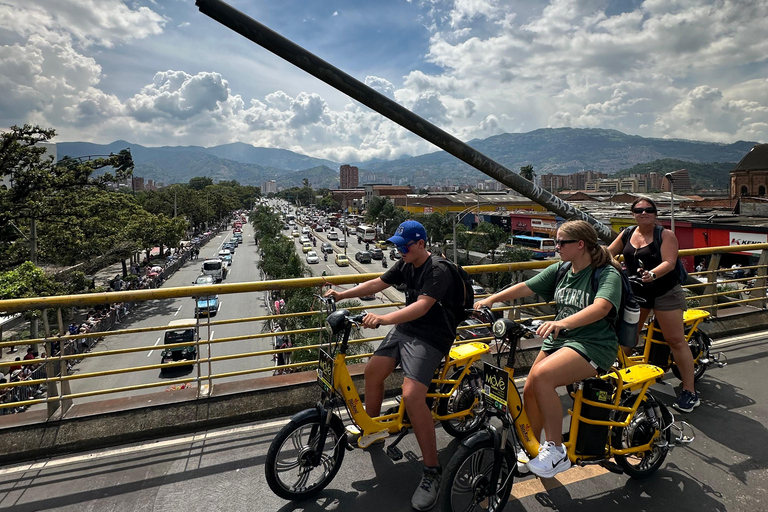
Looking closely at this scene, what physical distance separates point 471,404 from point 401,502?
1089 millimetres

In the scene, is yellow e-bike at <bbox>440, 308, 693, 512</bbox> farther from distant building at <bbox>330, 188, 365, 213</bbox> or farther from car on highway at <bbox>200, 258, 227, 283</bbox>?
distant building at <bbox>330, 188, 365, 213</bbox>

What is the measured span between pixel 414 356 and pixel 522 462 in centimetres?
96

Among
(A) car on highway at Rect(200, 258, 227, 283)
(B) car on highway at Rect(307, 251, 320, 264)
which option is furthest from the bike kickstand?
(B) car on highway at Rect(307, 251, 320, 264)

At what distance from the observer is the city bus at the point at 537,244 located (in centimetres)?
4576

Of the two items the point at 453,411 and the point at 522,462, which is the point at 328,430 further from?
the point at 522,462

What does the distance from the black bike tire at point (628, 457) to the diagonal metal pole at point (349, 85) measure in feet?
5.94

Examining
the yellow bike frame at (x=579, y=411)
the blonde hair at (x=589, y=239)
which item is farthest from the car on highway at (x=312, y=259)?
the blonde hair at (x=589, y=239)

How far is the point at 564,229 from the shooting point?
2.93 m

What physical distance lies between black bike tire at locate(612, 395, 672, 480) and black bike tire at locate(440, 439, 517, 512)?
88cm

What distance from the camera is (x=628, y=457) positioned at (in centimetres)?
330

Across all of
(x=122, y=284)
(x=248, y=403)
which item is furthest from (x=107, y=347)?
(x=248, y=403)

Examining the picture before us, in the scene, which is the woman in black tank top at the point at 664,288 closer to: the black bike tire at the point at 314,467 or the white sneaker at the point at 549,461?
the white sneaker at the point at 549,461

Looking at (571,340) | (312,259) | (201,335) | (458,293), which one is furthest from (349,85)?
(312,259)

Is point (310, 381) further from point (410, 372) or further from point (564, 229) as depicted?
point (564, 229)
